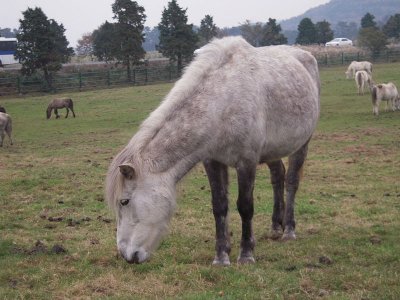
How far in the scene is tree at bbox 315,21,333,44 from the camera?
7056 centimetres

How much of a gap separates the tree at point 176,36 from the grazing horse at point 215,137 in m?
42.7

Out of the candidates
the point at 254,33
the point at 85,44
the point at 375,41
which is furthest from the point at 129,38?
the point at 85,44

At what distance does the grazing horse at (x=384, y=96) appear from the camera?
1977cm

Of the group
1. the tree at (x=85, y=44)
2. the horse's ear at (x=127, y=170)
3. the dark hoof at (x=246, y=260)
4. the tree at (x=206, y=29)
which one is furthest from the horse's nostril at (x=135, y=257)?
the tree at (x=85, y=44)

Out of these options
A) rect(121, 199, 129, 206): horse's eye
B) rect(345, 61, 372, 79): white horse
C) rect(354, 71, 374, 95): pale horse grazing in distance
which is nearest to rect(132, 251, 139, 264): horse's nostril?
rect(121, 199, 129, 206): horse's eye

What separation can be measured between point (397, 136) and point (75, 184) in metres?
9.79

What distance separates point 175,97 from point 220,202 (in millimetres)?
1277

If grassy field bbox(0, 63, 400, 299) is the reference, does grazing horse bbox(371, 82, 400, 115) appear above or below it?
above

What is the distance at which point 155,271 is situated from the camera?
4973 mm

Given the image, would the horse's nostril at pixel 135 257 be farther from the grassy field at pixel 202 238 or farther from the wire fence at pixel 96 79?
the wire fence at pixel 96 79

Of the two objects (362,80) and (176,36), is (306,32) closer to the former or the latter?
(176,36)

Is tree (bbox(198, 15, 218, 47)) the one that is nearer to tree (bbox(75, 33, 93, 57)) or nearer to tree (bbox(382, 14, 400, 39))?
tree (bbox(382, 14, 400, 39))

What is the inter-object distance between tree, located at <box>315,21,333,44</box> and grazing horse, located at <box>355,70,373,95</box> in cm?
4581

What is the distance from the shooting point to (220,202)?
5.39m
